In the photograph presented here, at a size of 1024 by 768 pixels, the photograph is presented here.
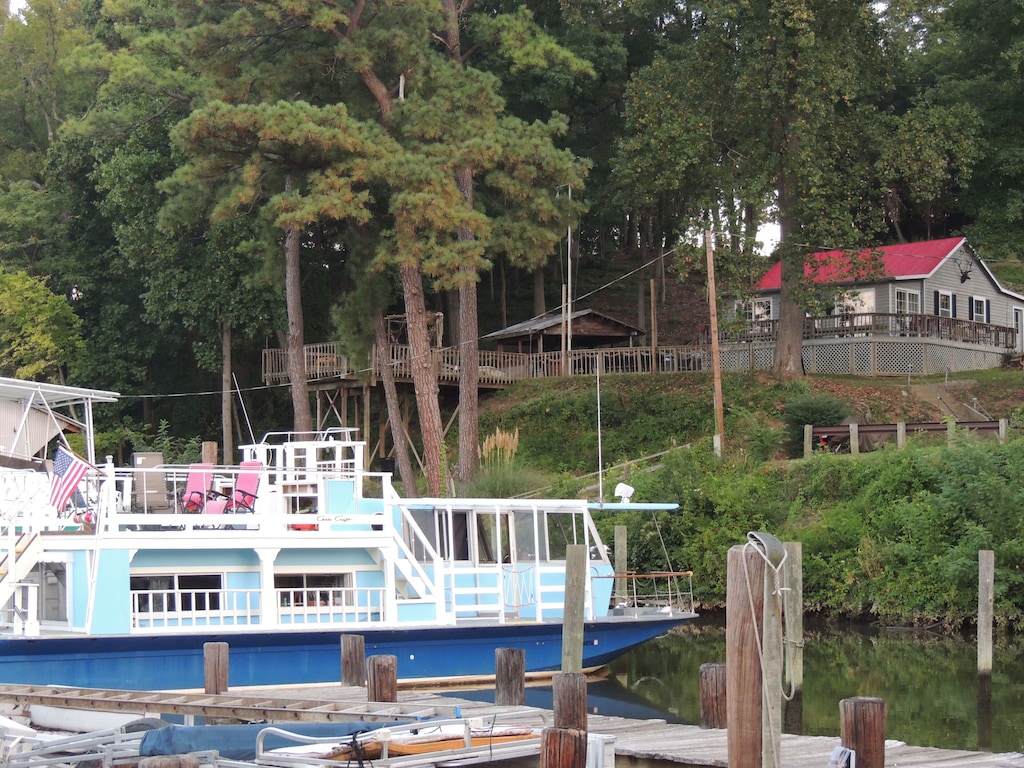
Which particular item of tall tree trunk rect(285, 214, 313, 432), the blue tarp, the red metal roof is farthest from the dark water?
tall tree trunk rect(285, 214, 313, 432)

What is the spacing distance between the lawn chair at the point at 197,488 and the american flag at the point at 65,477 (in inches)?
91.2

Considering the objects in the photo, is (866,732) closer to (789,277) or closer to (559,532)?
(559,532)

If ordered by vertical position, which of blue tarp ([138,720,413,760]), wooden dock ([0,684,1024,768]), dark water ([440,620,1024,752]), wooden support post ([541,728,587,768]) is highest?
wooden support post ([541,728,587,768])

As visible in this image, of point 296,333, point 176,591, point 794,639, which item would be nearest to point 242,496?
point 176,591

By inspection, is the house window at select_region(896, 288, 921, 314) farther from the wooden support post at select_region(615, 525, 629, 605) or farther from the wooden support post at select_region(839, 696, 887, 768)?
the wooden support post at select_region(839, 696, 887, 768)

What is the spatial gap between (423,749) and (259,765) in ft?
4.58

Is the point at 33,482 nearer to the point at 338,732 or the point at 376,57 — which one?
the point at 338,732

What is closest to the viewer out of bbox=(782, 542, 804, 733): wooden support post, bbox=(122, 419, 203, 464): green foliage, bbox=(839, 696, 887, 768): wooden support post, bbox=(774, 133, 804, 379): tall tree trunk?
bbox=(839, 696, 887, 768): wooden support post

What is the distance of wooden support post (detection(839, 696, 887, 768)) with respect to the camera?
11.1 meters

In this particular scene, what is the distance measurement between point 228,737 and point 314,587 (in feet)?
29.5

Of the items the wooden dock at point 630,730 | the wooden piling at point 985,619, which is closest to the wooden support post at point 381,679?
the wooden dock at point 630,730

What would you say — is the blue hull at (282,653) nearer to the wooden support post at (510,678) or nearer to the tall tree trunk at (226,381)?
the wooden support post at (510,678)

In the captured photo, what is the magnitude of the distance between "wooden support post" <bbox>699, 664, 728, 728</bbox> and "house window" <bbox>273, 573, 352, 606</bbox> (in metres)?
8.19

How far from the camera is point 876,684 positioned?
2136 centimetres
